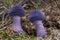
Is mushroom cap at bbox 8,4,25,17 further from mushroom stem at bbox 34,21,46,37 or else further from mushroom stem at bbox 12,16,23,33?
mushroom stem at bbox 34,21,46,37

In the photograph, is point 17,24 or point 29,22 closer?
point 17,24

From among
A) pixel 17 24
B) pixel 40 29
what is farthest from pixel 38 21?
pixel 17 24

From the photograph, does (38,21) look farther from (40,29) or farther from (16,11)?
(16,11)

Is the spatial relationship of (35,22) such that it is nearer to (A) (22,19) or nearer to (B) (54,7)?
(A) (22,19)

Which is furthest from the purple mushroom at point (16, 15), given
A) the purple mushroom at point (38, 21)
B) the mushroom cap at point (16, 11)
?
the purple mushroom at point (38, 21)

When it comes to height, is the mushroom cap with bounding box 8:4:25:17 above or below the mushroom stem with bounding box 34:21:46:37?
above

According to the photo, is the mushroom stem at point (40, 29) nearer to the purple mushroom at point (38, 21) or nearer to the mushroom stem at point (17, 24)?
the purple mushroom at point (38, 21)

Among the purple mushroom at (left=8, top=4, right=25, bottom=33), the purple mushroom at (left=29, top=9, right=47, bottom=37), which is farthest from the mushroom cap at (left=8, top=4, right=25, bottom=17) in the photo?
the purple mushroom at (left=29, top=9, right=47, bottom=37)
